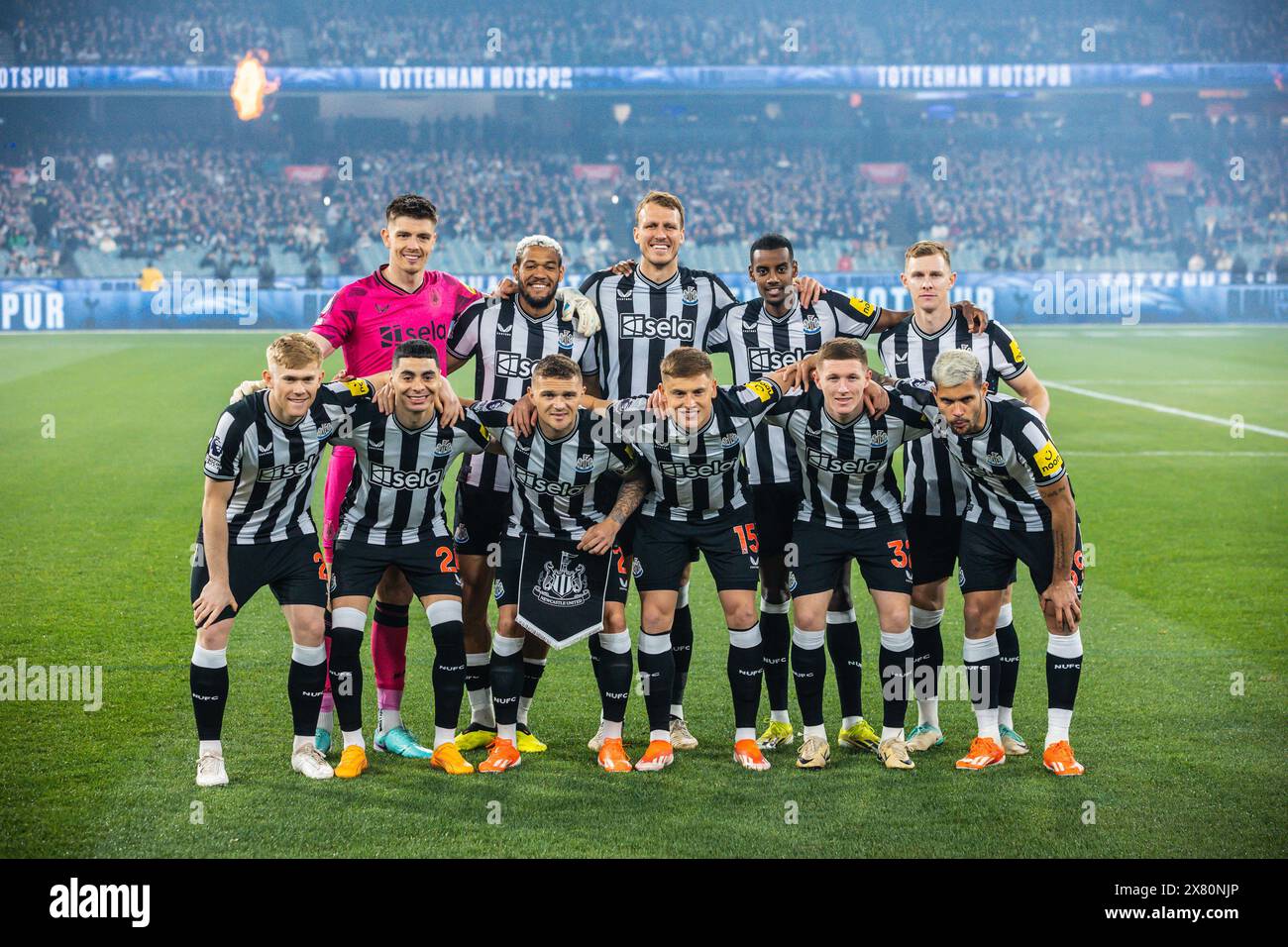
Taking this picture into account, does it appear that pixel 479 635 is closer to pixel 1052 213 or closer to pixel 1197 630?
pixel 1197 630

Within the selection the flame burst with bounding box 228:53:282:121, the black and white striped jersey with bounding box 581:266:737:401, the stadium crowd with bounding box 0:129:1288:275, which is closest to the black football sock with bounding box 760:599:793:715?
the black and white striped jersey with bounding box 581:266:737:401

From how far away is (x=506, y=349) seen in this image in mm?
5500

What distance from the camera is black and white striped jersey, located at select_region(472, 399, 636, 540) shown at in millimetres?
5148

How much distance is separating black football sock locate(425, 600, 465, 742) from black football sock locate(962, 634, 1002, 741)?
80.0 inches

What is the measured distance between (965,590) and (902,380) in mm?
901

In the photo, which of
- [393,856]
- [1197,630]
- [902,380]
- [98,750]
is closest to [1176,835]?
[902,380]

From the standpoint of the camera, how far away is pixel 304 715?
16.3ft

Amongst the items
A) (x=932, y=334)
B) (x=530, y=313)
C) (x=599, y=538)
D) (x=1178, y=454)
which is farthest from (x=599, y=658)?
(x=1178, y=454)

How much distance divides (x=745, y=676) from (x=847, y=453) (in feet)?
3.25

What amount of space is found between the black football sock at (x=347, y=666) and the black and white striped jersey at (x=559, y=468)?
2.62ft

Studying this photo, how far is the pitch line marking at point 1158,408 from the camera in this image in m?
14.6

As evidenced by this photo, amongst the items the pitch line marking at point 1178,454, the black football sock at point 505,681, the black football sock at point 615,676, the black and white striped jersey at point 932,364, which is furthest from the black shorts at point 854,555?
the pitch line marking at point 1178,454

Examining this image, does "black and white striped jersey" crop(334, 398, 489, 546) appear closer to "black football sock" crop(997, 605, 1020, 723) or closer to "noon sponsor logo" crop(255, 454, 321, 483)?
"noon sponsor logo" crop(255, 454, 321, 483)

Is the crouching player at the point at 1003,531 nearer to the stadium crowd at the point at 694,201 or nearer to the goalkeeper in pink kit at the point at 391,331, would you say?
the goalkeeper in pink kit at the point at 391,331
